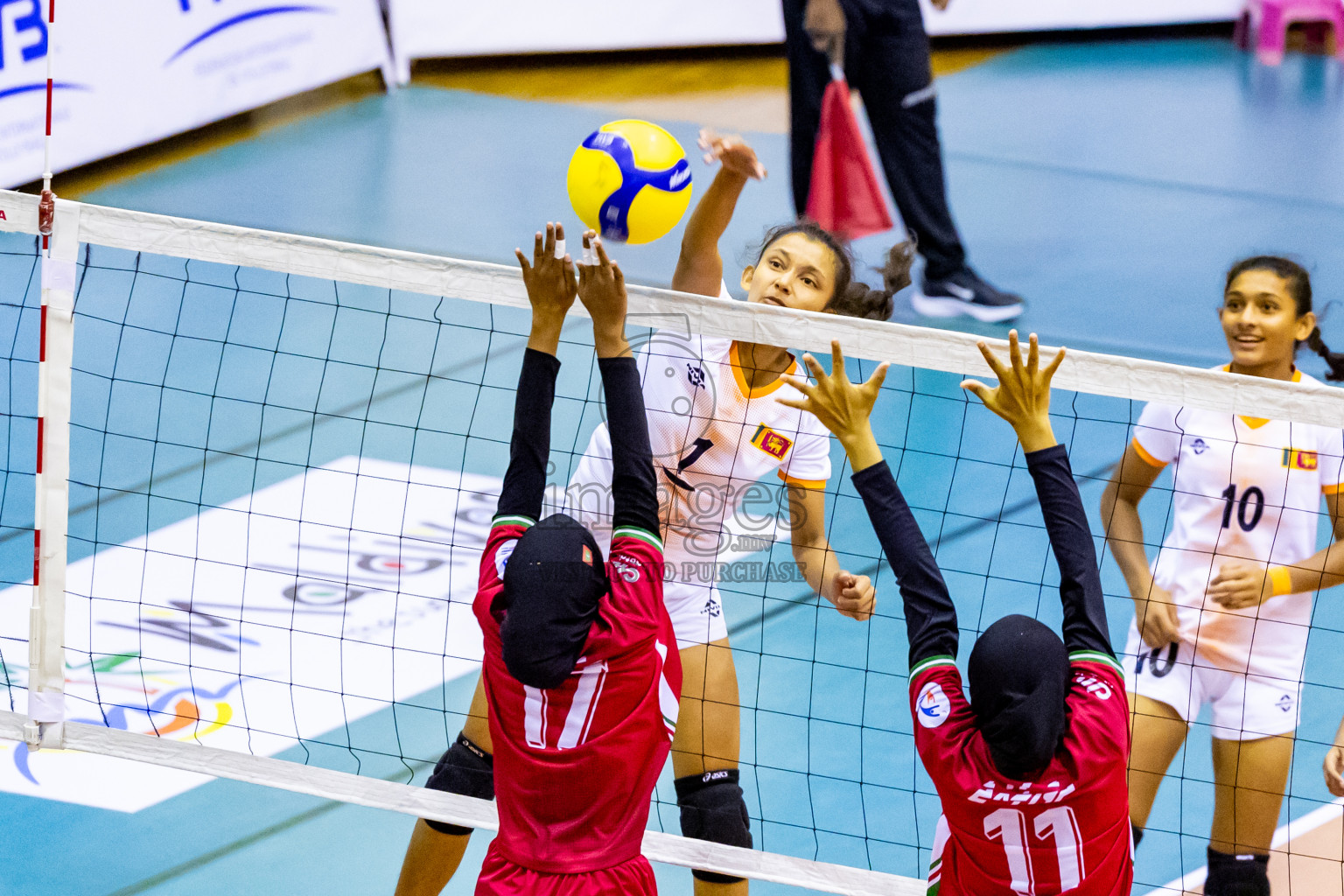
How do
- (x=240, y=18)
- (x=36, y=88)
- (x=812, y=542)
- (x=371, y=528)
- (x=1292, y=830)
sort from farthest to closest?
(x=240, y=18)
(x=36, y=88)
(x=371, y=528)
(x=1292, y=830)
(x=812, y=542)

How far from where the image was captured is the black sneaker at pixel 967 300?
25.8ft

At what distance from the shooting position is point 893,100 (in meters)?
7.86

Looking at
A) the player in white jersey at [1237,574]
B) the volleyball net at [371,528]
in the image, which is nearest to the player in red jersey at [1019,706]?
the volleyball net at [371,528]

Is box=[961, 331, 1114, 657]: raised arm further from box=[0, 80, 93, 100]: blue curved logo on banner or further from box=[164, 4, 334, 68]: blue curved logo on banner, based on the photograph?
box=[164, 4, 334, 68]: blue curved logo on banner

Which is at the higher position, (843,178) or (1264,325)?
(843,178)

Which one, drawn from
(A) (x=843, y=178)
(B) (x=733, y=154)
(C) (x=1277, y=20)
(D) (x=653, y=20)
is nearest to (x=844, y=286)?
(B) (x=733, y=154)

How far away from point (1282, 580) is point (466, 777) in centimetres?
212

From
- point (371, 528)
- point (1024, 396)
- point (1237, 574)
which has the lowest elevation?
point (371, 528)

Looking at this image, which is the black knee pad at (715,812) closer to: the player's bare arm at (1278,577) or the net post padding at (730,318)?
the net post padding at (730,318)

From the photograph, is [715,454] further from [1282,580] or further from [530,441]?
[1282,580]

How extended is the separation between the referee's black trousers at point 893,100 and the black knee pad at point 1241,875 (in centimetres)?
462

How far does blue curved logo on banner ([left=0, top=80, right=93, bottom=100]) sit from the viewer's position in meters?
8.24

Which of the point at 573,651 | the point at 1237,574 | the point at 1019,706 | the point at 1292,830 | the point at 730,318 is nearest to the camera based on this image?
the point at 1019,706

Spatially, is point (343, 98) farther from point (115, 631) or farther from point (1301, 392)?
point (1301, 392)
